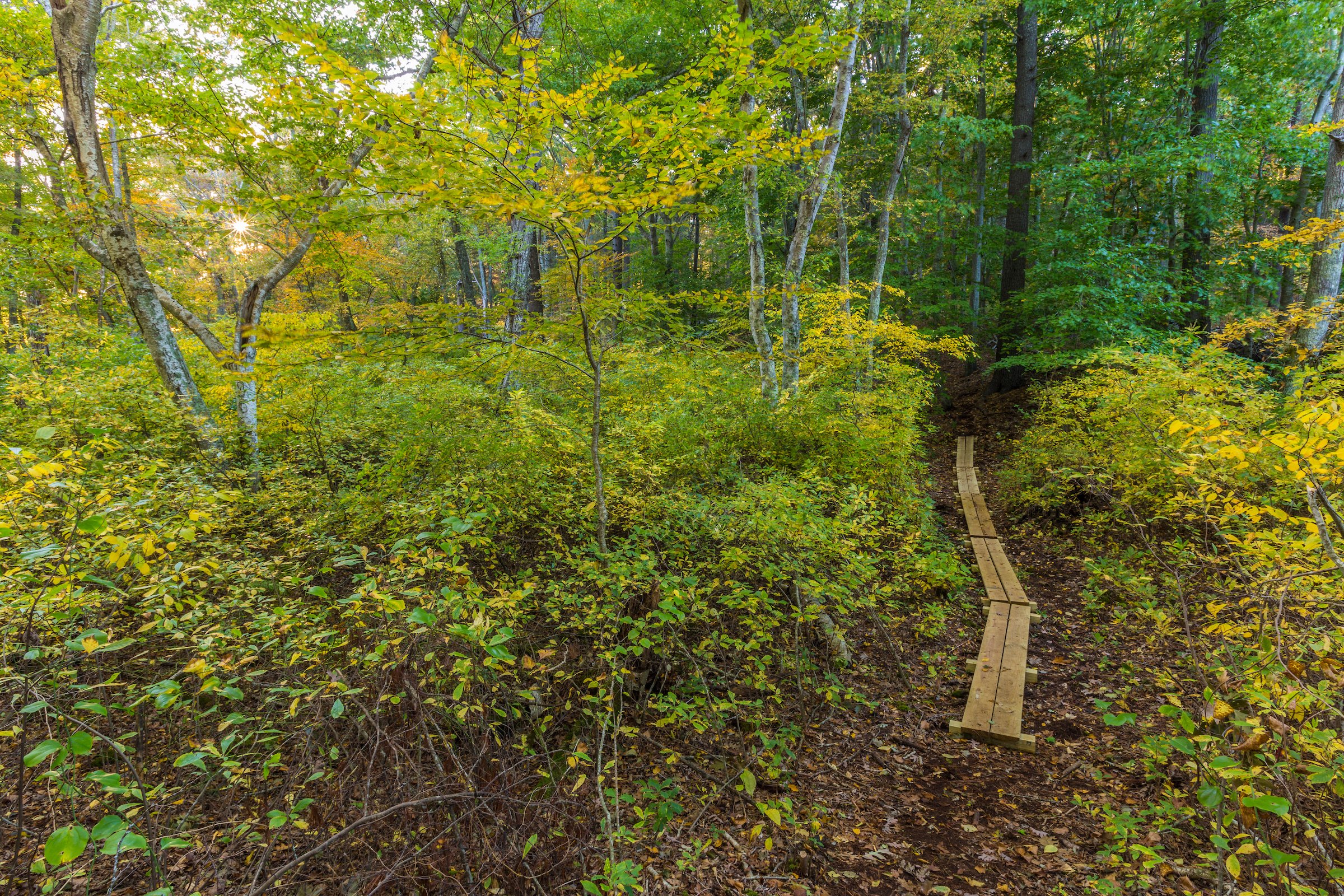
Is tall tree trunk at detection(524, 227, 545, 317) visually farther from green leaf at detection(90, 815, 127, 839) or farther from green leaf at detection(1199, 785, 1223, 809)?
green leaf at detection(1199, 785, 1223, 809)

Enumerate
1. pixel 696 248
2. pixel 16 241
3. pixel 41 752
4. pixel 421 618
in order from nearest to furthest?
pixel 41 752 < pixel 421 618 < pixel 16 241 < pixel 696 248

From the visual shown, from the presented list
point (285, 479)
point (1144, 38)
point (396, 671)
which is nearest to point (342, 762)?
point (396, 671)

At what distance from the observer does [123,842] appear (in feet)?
4.75

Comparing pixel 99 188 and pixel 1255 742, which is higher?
pixel 99 188

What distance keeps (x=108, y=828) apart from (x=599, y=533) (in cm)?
291

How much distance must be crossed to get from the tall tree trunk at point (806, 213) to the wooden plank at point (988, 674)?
3379 millimetres

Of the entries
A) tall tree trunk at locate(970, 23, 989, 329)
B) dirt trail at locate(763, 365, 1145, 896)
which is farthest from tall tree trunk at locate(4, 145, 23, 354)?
tall tree trunk at locate(970, 23, 989, 329)

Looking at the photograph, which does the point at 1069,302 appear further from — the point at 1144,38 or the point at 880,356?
the point at 1144,38

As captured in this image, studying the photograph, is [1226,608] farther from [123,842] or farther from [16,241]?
[16,241]

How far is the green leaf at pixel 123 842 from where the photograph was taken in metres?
1.38

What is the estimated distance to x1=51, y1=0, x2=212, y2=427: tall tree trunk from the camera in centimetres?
492

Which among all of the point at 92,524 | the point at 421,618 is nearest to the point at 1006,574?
the point at 421,618

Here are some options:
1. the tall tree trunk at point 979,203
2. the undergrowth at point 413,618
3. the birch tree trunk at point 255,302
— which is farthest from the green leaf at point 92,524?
the tall tree trunk at point 979,203

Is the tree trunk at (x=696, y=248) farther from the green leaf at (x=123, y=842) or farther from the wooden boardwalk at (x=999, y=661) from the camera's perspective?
the green leaf at (x=123, y=842)
